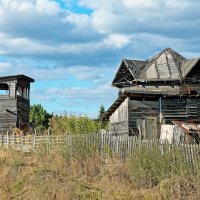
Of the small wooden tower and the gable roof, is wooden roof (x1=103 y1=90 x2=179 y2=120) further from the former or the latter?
the small wooden tower

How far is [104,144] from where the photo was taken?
76.5ft

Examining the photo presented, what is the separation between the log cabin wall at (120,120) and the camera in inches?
1352

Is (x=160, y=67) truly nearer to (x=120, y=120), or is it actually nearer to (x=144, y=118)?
(x=144, y=118)

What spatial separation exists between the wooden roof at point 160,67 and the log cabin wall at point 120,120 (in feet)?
19.8

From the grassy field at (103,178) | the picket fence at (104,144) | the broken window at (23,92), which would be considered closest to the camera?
the grassy field at (103,178)

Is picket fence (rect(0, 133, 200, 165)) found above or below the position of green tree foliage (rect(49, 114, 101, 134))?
below

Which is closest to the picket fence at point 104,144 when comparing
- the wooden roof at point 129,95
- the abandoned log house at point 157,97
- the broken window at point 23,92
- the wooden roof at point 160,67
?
the abandoned log house at point 157,97

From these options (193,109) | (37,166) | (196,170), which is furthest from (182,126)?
(196,170)

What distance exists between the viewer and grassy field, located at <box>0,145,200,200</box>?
51.0 feet

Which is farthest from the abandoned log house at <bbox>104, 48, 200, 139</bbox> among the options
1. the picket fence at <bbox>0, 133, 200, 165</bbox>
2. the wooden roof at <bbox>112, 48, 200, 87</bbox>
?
the picket fence at <bbox>0, 133, 200, 165</bbox>

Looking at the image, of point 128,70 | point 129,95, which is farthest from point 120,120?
point 128,70

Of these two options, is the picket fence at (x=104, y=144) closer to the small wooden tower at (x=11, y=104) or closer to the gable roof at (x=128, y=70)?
the small wooden tower at (x=11, y=104)

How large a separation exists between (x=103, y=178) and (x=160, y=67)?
23684 mm

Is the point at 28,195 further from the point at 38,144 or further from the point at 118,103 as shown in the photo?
the point at 118,103
